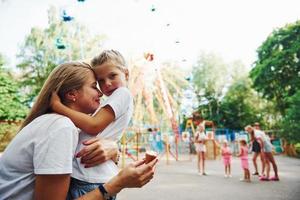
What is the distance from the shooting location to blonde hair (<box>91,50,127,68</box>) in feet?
4.84

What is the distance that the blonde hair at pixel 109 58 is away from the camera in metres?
1.48

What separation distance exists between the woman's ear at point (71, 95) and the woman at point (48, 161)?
1 cm

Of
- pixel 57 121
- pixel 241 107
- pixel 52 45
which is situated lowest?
pixel 57 121

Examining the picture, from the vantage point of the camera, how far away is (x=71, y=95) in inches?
46.9

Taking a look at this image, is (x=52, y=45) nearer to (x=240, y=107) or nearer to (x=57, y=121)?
(x=240, y=107)

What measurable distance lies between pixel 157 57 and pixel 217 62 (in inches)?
700

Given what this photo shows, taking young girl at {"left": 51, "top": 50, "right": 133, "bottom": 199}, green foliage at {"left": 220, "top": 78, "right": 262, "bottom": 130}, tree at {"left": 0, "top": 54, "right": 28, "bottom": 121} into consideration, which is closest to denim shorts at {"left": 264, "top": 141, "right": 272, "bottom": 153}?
young girl at {"left": 51, "top": 50, "right": 133, "bottom": 199}

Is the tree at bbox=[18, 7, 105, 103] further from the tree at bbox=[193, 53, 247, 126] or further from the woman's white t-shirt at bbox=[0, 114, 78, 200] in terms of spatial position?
the woman's white t-shirt at bbox=[0, 114, 78, 200]

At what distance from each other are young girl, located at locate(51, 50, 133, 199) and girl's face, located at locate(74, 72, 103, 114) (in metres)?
0.04

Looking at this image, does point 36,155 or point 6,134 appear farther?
point 6,134

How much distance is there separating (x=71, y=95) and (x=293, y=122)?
13260 millimetres

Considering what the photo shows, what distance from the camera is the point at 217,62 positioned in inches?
1161

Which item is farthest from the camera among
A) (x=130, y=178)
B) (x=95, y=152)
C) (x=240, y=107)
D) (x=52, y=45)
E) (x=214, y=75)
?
(x=214, y=75)

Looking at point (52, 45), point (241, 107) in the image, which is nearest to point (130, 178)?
point (52, 45)
